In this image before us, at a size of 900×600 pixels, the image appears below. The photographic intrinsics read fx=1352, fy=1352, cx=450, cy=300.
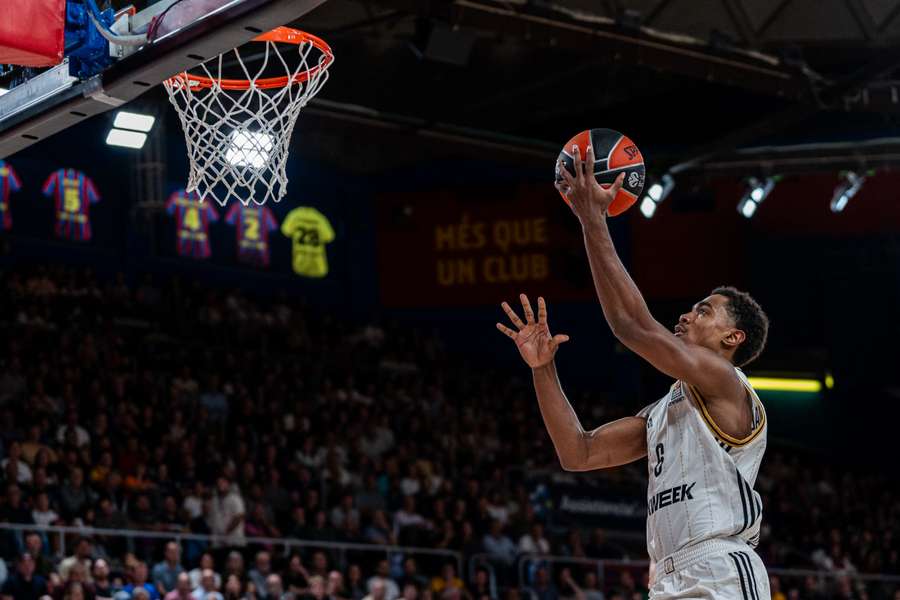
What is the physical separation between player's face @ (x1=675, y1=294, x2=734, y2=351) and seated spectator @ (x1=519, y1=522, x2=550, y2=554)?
12.7 metres

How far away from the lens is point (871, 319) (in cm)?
2464

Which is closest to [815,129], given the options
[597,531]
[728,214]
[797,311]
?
[728,214]

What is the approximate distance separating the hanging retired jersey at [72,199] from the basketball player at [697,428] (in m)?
18.4

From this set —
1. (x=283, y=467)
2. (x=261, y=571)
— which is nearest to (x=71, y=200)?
(x=283, y=467)

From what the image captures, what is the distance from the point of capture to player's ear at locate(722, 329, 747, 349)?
174 inches

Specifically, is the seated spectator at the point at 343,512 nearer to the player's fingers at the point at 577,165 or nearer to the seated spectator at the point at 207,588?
the seated spectator at the point at 207,588

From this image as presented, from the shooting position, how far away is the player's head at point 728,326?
443 cm

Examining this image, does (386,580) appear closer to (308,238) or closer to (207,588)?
(207,588)

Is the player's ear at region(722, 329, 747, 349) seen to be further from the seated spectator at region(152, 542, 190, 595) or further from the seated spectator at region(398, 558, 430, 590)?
the seated spectator at region(398, 558, 430, 590)

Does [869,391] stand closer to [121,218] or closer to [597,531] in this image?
[597,531]

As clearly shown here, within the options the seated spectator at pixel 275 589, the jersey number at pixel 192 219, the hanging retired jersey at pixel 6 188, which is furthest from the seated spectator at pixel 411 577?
the jersey number at pixel 192 219

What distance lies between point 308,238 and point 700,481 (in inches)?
842

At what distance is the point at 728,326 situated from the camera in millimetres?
4434

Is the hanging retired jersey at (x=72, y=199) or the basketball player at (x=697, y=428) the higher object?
the hanging retired jersey at (x=72, y=199)
